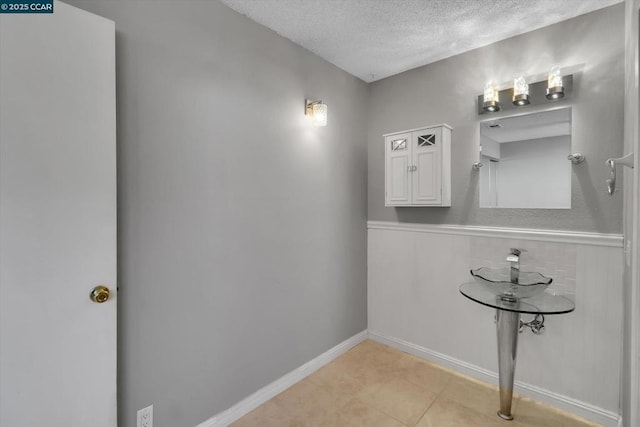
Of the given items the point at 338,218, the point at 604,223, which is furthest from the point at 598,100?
the point at 338,218

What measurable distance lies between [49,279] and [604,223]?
116 inches

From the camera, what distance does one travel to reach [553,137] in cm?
199

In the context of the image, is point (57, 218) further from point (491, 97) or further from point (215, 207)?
point (491, 97)

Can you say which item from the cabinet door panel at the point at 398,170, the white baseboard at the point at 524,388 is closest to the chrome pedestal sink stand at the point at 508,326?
the white baseboard at the point at 524,388

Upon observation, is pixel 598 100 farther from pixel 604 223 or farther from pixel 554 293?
pixel 554 293

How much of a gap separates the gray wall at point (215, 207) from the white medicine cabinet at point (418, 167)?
53cm

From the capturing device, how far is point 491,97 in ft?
7.02

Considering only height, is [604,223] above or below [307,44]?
below

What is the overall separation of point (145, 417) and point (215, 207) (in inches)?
45.3

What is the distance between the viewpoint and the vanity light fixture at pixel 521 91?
79.3 inches

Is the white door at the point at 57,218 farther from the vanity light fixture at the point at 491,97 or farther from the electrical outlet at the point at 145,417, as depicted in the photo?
the vanity light fixture at the point at 491,97

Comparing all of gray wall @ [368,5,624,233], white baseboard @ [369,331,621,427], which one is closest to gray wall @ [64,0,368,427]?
gray wall @ [368,5,624,233]

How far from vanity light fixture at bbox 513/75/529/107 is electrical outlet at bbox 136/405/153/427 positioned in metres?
2.98

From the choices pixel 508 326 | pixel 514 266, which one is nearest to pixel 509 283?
pixel 514 266
